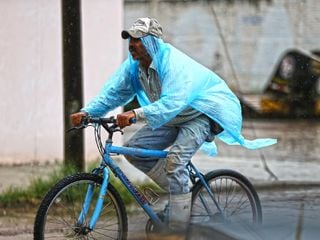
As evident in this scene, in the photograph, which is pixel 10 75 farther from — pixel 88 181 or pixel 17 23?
pixel 88 181

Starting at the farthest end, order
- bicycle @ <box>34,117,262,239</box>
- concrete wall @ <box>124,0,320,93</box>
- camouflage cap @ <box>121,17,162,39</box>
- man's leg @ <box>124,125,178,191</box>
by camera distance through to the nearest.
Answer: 1. concrete wall @ <box>124,0,320,93</box>
2. man's leg @ <box>124,125,178,191</box>
3. camouflage cap @ <box>121,17,162,39</box>
4. bicycle @ <box>34,117,262,239</box>

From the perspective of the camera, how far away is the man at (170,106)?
529cm

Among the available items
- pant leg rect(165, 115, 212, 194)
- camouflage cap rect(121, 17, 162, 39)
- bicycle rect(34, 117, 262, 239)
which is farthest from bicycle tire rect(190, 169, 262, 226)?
camouflage cap rect(121, 17, 162, 39)

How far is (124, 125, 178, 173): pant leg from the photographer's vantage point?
5641 mm

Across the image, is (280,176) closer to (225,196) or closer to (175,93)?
(225,196)

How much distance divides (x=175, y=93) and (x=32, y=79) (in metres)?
4.73

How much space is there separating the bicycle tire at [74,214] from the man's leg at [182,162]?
0.35 m

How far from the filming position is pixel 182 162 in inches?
214

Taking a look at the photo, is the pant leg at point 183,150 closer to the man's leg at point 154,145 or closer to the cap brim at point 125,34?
the man's leg at point 154,145

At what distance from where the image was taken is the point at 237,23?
61.6ft

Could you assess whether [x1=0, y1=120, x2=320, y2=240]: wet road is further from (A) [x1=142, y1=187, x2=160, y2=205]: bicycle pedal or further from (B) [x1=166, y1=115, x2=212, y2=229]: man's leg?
(B) [x1=166, y1=115, x2=212, y2=229]: man's leg

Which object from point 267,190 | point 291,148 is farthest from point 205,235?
point 291,148

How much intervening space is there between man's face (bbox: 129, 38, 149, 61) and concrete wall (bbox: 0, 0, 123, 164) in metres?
4.44

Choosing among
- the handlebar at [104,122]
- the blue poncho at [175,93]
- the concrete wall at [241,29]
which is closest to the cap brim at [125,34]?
the blue poncho at [175,93]
